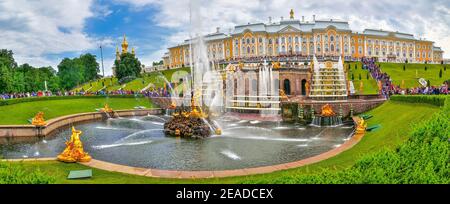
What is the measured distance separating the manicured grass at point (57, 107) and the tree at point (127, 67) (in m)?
28.7

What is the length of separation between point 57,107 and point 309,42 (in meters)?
73.0

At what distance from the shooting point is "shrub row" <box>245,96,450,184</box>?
552 centimetres

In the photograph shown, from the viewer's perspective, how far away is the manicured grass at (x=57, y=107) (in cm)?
2849

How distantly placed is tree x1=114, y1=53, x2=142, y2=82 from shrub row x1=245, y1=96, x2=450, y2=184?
70.6 meters

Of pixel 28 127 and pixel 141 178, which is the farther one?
pixel 28 127

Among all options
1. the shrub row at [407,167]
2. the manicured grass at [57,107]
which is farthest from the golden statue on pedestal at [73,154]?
the manicured grass at [57,107]

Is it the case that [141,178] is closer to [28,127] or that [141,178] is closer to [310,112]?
[28,127]

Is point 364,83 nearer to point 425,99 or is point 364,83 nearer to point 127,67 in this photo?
point 425,99

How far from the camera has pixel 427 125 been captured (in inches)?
340

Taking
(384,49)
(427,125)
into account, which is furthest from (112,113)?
(384,49)

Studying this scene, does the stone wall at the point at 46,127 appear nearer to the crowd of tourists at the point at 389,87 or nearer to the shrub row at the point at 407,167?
the shrub row at the point at 407,167

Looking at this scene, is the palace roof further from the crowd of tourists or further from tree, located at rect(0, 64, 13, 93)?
tree, located at rect(0, 64, 13, 93)

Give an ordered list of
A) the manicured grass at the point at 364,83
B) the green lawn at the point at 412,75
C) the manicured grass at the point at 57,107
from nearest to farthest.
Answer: the manicured grass at the point at 57,107, the manicured grass at the point at 364,83, the green lawn at the point at 412,75

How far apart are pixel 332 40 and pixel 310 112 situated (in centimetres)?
6874
